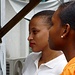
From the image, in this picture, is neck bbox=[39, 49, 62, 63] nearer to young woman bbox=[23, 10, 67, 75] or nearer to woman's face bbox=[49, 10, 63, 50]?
young woman bbox=[23, 10, 67, 75]

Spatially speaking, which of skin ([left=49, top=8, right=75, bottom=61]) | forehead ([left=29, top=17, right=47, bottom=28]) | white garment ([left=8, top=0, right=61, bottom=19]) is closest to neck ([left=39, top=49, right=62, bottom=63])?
forehead ([left=29, top=17, right=47, bottom=28])

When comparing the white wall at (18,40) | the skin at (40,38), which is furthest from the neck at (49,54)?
the white wall at (18,40)

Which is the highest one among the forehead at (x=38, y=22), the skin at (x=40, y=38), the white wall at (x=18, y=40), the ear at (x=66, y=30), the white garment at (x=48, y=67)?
the ear at (x=66, y=30)

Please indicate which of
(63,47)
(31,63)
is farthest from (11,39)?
(63,47)

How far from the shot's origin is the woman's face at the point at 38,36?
4.34ft

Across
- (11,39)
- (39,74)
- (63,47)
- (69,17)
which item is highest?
(69,17)

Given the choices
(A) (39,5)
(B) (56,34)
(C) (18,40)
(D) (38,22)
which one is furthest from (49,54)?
(C) (18,40)

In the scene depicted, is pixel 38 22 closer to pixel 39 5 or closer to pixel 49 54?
pixel 49 54

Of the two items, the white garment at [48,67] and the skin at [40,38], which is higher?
the skin at [40,38]

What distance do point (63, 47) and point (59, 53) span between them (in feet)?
1.25

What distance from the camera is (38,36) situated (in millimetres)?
1329

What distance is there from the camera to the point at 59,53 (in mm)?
1332

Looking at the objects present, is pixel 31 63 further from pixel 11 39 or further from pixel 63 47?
pixel 11 39

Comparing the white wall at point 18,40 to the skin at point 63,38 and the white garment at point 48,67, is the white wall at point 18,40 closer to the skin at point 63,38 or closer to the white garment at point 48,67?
the white garment at point 48,67
